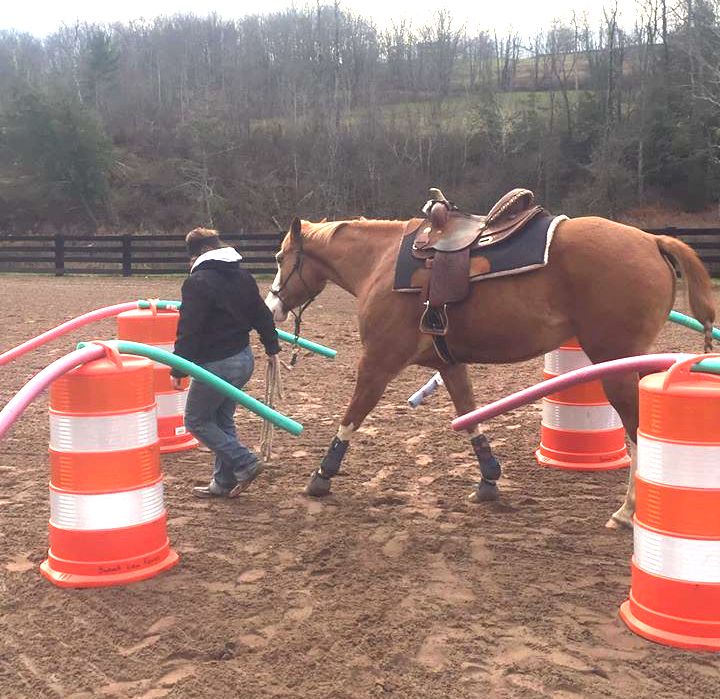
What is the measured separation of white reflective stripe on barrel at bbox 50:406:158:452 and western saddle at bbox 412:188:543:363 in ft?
6.07

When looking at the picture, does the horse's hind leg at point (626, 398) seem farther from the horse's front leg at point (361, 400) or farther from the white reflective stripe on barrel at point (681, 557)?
the horse's front leg at point (361, 400)

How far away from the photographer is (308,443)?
620 centimetres

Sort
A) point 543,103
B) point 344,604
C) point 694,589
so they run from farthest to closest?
point 543,103 → point 344,604 → point 694,589

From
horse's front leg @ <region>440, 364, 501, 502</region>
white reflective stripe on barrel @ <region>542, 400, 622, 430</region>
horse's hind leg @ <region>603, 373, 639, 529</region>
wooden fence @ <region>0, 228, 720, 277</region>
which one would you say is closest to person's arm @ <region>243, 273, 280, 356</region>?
horse's front leg @ <region>440, 364, 501, 502</region>

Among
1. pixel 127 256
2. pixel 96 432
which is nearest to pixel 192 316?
pixel 96 432

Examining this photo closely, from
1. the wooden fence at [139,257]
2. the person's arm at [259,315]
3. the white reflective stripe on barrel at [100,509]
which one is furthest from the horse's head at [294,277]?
the wooden fence at [139,257]

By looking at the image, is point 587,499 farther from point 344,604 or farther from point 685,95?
point 685,95

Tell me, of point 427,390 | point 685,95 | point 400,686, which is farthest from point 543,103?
point 400,686

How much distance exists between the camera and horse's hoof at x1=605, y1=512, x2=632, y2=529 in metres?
4.30

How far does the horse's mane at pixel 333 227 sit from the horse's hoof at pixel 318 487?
174cm

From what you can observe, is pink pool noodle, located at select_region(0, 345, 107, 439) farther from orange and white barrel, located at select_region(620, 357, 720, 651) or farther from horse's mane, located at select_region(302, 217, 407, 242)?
orange and white barrel, located at select_region(620, 357, 720, 651)

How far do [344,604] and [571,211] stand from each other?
3507cm

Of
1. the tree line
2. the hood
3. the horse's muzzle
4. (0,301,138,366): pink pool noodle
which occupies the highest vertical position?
the tree line

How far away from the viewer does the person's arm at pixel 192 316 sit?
4602mm
